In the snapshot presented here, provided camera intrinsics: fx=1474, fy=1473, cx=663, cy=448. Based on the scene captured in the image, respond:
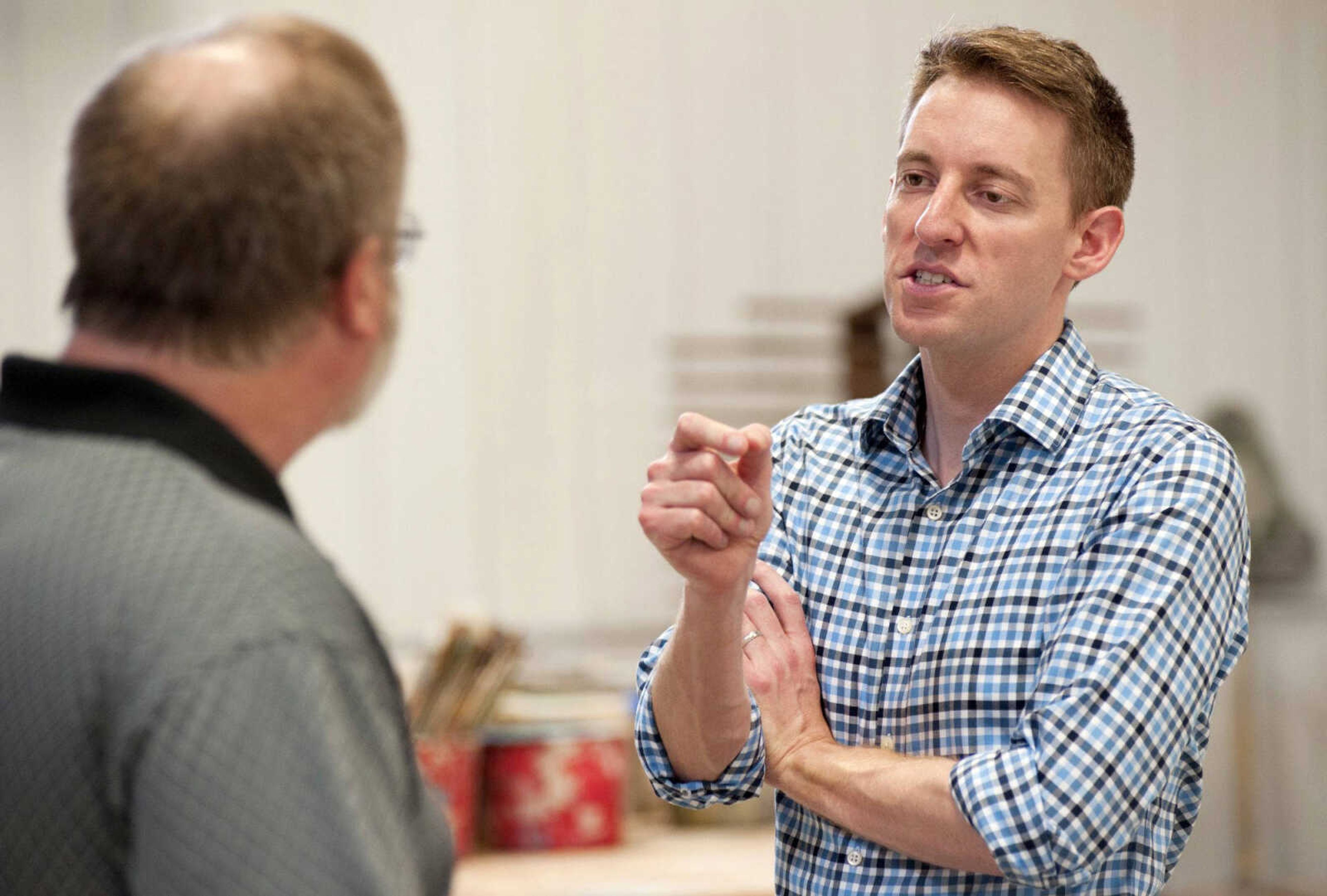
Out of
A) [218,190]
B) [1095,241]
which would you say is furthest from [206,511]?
[1095,241]

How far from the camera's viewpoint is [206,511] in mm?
888

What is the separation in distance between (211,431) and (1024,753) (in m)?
0.78

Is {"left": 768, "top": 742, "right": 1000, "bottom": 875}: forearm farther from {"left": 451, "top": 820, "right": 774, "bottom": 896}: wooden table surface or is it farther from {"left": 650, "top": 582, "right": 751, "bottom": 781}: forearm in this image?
{"left": 451, "top": 820, "right": 774, "bottom": 896}: wooden table surface

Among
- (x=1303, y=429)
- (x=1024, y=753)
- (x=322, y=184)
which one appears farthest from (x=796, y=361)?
(x=322, y=184)

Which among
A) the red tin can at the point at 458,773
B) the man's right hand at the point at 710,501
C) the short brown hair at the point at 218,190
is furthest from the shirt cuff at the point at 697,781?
the red tin can at the point at 458,773

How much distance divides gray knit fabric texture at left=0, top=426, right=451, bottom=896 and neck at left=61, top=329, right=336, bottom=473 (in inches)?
1.9

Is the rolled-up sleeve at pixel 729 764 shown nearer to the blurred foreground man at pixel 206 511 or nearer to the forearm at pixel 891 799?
the forearm at pixel 891 799

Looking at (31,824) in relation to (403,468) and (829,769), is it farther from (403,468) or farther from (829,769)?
(403,468)

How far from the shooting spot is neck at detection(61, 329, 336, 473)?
93 cm

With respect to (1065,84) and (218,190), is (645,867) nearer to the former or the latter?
(1065,84)

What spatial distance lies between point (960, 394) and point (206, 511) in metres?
0.92

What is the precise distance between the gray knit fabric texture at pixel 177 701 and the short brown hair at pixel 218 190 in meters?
0.09

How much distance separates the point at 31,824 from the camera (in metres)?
0.86

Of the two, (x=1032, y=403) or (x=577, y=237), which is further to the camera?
(x=577, y=237)
